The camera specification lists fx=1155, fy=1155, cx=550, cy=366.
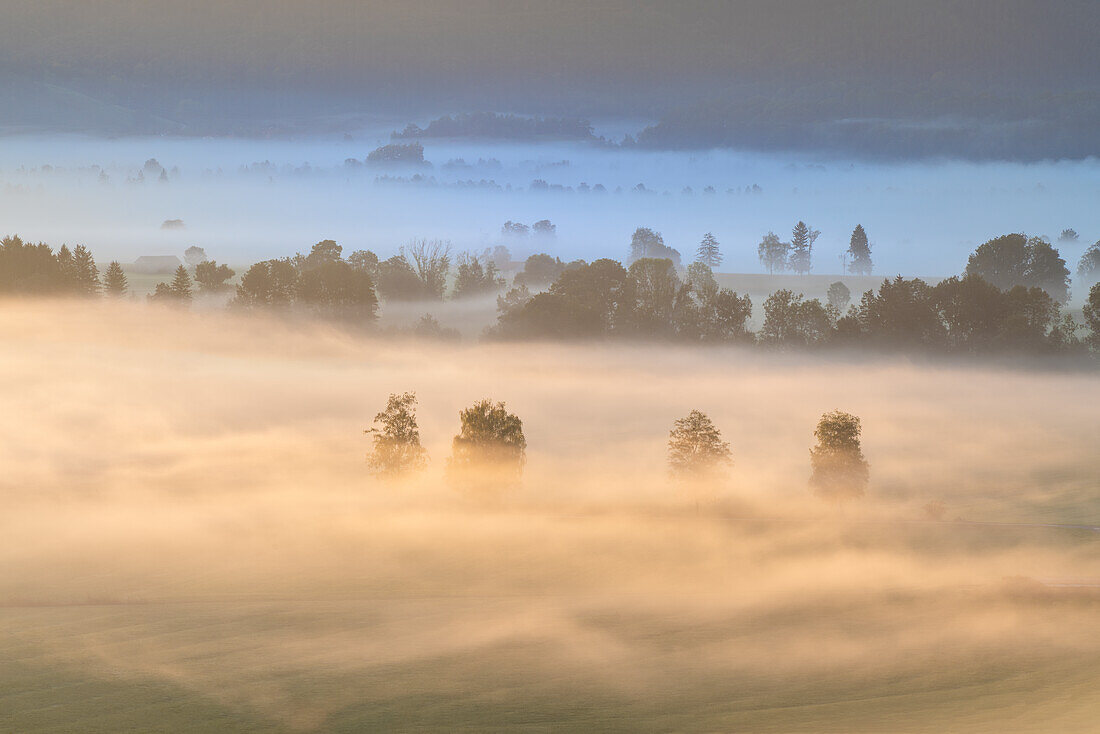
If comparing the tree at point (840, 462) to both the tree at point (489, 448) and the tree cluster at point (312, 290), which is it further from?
the tree cluster at point (312, 290)

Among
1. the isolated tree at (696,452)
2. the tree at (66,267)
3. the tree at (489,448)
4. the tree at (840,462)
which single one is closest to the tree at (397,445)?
the tree at (489,448)

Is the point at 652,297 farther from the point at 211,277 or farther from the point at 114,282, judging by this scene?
the point at 114,282

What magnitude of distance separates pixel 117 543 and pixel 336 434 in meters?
45.0

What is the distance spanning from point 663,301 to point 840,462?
9084 cm

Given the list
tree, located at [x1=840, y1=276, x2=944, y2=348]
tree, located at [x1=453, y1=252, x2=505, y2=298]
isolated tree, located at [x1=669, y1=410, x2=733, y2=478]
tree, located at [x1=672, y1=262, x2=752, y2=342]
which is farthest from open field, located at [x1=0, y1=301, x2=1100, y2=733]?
tree, located at [x1=453, y1=252, x2=505, y2=298]

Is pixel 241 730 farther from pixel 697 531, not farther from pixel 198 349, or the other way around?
pixel 198 349

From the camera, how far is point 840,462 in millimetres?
75938

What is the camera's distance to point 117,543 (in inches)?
2965

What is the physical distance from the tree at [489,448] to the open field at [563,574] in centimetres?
254

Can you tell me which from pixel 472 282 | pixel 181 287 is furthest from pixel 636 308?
pixel 181 287

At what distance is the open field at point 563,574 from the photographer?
148ft

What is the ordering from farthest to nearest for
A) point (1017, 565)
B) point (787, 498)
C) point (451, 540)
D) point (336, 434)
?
point (336, 434), point (787, 498), point (451, 540), point (1017, 565)

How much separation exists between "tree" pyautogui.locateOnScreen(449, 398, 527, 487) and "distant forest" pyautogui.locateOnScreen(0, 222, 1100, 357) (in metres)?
74.0

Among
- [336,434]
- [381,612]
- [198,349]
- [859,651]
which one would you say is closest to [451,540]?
[381,612]
